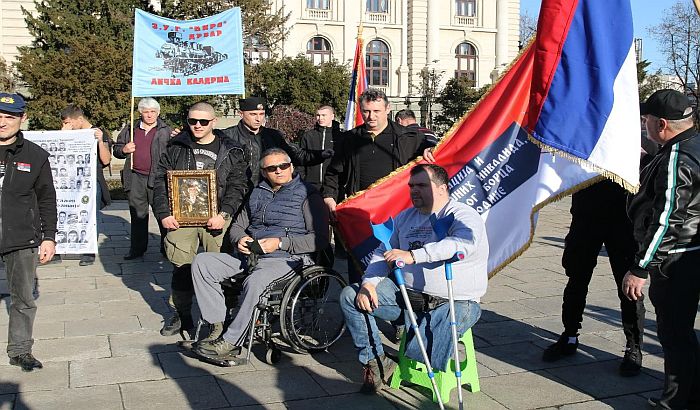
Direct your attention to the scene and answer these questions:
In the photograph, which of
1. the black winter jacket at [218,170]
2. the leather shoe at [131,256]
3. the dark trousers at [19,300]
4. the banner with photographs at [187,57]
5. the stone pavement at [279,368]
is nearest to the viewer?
the stone pavement at [279,368]

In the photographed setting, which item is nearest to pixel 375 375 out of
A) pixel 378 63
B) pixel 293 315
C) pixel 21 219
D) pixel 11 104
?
pixel 293 315

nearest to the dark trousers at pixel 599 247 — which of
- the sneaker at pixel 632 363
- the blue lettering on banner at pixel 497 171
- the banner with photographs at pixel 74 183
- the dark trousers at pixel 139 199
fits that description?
the sneaker at pixel 632 363

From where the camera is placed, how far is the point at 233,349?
535cm

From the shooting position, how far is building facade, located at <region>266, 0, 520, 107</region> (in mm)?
56656

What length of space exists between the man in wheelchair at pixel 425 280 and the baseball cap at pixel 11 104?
2676 mm

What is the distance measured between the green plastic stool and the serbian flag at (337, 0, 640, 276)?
862mm

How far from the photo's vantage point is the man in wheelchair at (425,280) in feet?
14.4

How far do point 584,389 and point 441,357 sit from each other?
1140 mm

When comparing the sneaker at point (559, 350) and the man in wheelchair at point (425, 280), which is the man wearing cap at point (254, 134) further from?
the sneaker at point (559, 350)

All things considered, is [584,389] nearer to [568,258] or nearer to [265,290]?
[568,258]

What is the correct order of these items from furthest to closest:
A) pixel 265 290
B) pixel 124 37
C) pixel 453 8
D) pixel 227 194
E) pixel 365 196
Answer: pixel 453 8, pixel 124 37, pixel 227 194, pixel 365 196, pixel 265 290

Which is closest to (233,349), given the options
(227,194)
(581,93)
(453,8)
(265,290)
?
(265,290)

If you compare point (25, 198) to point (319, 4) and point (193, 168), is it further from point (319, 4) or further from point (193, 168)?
point (319, 4)

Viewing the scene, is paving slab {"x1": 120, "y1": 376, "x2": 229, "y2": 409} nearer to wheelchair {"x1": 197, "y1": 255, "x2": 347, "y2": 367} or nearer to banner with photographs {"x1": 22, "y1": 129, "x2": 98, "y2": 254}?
wheelchair {"x1": 197, "y1": 255, "x2": 347, "y2": 367}
